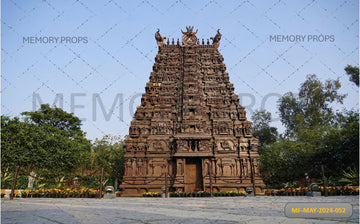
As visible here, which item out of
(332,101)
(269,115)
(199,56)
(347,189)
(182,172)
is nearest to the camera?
(347,189)

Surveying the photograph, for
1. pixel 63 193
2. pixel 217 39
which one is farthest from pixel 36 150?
pixel 217 39

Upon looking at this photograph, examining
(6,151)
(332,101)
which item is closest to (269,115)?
(332,101)

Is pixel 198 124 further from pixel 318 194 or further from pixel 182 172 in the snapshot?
pixel 318 194

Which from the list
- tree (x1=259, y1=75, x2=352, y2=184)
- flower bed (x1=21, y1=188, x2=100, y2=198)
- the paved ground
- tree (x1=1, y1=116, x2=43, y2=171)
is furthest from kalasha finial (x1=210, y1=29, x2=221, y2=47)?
the paved ground

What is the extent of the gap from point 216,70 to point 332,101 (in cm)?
2051

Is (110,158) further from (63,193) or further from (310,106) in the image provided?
(310,106)

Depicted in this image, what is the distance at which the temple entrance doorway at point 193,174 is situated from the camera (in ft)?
75.4

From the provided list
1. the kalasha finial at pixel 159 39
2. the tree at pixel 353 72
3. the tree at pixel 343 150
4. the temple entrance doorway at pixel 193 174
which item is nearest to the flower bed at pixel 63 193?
the temple entrance doorway at pixel 193 174

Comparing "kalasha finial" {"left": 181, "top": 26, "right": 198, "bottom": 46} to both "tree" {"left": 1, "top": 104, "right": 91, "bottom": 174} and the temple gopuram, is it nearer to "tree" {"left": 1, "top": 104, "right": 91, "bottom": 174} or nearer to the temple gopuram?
the temple gopuram

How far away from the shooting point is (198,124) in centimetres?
2448

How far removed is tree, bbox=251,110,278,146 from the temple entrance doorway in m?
23.2

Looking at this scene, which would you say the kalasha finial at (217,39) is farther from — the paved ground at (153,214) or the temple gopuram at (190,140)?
the paved ground at (153,214)

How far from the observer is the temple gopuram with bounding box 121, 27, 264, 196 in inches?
898

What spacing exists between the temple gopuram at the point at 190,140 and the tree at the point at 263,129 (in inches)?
690
